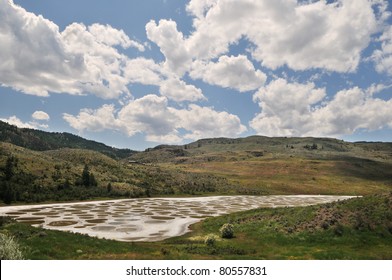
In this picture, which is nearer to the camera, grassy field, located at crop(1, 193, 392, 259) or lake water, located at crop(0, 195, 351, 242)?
grassy field, located at crop(1, 193, 392, 259)

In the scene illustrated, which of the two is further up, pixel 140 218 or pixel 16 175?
pixel 16 175

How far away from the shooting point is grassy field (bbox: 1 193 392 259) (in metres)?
24.0

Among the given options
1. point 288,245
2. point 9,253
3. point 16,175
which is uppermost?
point 16,175

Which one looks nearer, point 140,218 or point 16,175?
point 140,218

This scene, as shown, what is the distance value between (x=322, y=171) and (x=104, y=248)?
18747 centimetres

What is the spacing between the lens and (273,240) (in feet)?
117

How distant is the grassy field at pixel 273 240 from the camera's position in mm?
23953

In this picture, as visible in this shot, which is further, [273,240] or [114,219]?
A: [114,219]

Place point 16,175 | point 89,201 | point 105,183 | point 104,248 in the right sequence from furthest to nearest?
point 105,183
point 16,175
point 89,201
point 104,248

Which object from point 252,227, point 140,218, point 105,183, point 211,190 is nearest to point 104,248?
A: point 252,227

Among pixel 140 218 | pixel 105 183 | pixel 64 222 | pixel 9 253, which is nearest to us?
pixel 9 253

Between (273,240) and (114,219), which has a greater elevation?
(114,219)

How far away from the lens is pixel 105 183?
10275 centimetres
